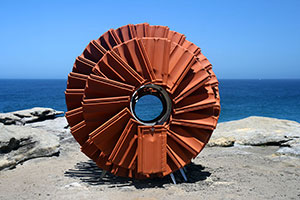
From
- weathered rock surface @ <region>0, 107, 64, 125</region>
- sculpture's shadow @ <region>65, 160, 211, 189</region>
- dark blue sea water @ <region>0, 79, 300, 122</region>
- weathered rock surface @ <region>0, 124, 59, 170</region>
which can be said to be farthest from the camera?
dark blue sea water @ <region>0, 79, 300, 122</region>

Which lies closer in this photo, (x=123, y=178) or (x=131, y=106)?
(x=131, y=106)

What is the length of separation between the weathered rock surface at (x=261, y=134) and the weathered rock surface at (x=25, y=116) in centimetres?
830

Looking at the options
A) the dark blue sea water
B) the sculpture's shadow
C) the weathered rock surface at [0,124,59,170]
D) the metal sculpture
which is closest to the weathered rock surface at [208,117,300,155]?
the sculpture's shadow

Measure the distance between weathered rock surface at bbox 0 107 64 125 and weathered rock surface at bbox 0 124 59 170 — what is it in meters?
3.94

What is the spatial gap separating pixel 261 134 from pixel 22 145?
28.9ft

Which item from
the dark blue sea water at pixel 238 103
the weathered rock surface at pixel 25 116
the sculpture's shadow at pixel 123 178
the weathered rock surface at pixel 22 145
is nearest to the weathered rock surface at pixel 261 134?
→ the sculpture's shadow at pixel 123 178

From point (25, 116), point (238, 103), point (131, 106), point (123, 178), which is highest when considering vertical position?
point (131, 106)

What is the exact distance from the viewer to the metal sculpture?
23.5 ft

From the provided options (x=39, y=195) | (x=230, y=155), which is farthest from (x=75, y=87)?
(x=230, y=155)

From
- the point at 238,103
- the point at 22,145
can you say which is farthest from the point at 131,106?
the point at 238,103

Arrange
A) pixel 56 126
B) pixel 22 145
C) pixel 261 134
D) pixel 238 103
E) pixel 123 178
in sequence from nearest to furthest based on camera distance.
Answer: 1. pixel 123 178
2. pixel 22 145
3. pixel 261 134
4. pixel 56 126
5. pixel 238 103

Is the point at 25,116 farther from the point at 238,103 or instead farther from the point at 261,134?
the point at 238,103

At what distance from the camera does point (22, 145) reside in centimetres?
962

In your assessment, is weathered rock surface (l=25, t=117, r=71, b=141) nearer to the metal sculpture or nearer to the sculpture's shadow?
the sculpture's shadow
